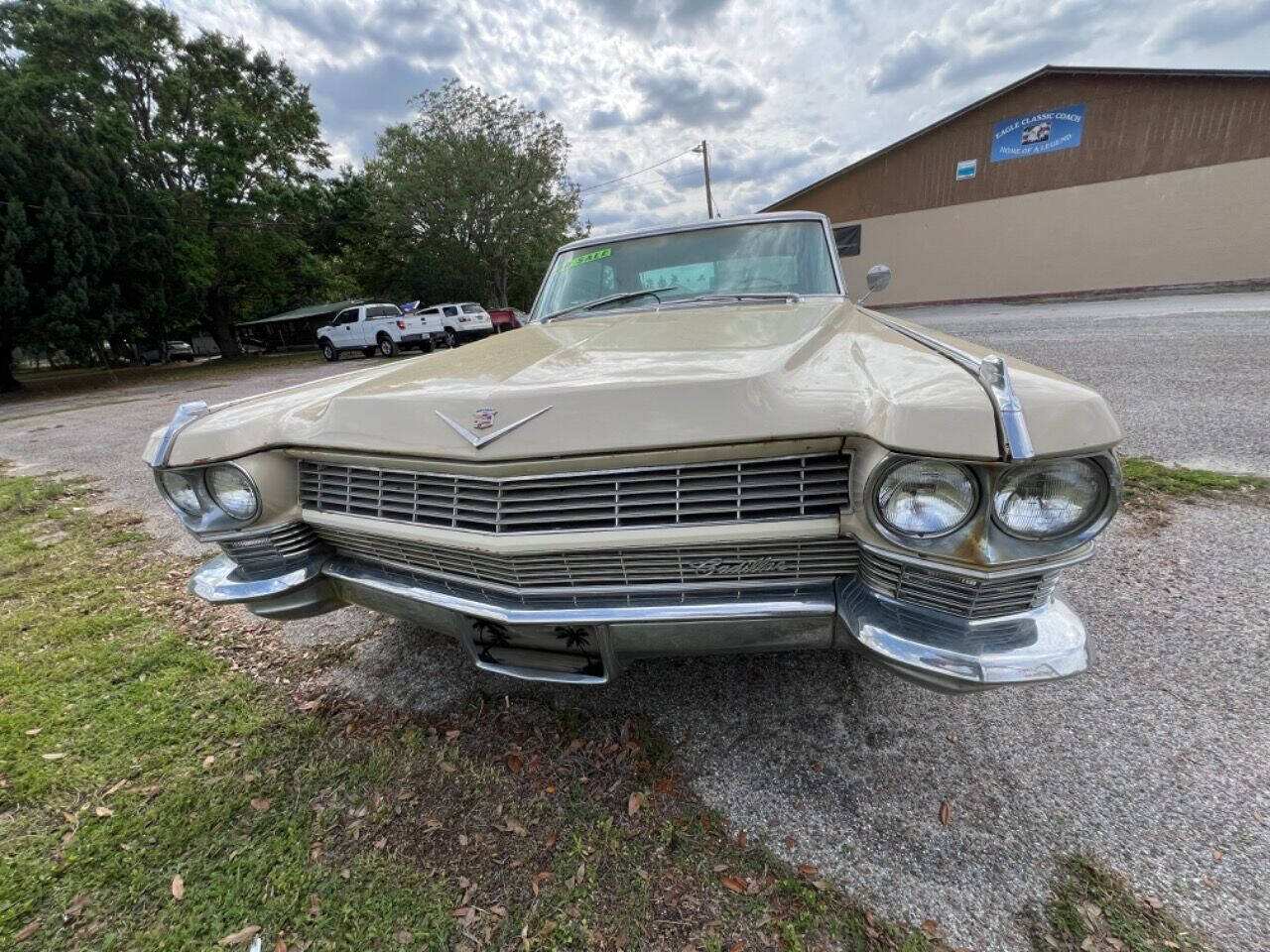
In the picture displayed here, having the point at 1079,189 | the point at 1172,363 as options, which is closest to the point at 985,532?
the point at 1172,363

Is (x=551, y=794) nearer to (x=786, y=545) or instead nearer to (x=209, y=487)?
(x=786, y=545)

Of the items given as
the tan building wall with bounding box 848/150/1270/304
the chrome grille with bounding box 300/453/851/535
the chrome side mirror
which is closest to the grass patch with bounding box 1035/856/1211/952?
the chrome grille with bounding box 300/453/851/535

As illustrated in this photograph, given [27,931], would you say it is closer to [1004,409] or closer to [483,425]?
[483,425]

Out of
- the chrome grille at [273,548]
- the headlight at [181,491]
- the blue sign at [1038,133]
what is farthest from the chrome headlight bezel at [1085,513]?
the blue sign at [1038,133]

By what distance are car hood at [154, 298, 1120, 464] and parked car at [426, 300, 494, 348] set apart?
1803 centimetres

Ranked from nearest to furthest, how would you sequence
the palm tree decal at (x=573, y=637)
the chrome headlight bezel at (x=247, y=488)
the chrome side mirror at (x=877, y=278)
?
the palm tree decal at (x=573, y=637) < the chrome headlight bezel at (x=247, y=488) < the chrome side mirror at (x=877, y=278)

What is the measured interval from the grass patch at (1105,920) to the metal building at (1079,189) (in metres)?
22.6

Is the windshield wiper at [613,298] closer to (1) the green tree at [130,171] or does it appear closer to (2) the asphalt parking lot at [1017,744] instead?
(2) the asphalt parking lot at [1017,744]

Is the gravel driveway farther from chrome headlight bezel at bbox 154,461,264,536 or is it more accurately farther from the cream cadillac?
chrome headlight bezel at bbox 154,461,264,536

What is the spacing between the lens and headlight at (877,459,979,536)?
1259 millimetres

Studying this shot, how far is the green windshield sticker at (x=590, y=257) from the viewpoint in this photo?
10.6 ft

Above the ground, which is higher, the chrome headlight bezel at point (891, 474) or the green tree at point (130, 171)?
the green tree at point (130, 171)

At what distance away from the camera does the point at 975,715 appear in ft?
6.21

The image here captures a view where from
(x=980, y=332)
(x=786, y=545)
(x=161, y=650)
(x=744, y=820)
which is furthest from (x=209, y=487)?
(x=980, y=332)
